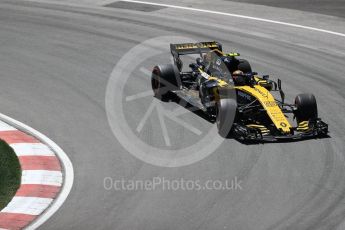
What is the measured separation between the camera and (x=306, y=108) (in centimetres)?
1546

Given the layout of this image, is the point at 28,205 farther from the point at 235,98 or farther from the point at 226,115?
the point at 235,98

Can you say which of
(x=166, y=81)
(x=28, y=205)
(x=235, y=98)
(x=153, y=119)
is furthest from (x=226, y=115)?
(x=28, y=205)

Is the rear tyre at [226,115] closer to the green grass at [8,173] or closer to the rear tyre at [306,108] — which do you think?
the rear tyre at [306,108]

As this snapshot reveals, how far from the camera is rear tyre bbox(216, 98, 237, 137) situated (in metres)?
15.0

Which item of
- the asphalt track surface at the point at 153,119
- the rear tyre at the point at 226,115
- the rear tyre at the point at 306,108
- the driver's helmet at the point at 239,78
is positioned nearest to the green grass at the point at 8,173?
the asphalt track surface at the point at 153,119

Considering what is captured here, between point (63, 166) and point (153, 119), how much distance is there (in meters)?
3.19

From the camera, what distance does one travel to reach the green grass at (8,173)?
12.3 m

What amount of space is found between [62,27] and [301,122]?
1128cm

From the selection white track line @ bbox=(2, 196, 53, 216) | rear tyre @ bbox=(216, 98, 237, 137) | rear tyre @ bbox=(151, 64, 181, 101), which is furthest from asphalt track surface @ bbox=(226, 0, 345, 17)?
white track line @ bbox=(2, 196, 53, 216)

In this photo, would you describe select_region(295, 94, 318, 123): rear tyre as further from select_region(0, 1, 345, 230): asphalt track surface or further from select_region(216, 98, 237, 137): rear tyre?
select_region(216, 98, 237, 137): rear tyre

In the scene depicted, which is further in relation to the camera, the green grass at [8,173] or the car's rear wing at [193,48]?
the car's rear wing at [193,48]

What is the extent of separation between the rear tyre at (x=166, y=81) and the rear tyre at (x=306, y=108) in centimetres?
318

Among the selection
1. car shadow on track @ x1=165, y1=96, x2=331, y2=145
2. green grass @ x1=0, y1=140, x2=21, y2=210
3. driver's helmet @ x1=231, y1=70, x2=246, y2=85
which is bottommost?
green grass @ x1=0, y1=140, x2=21, y2=210

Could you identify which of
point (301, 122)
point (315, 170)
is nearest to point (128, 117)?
point (301, 122)
